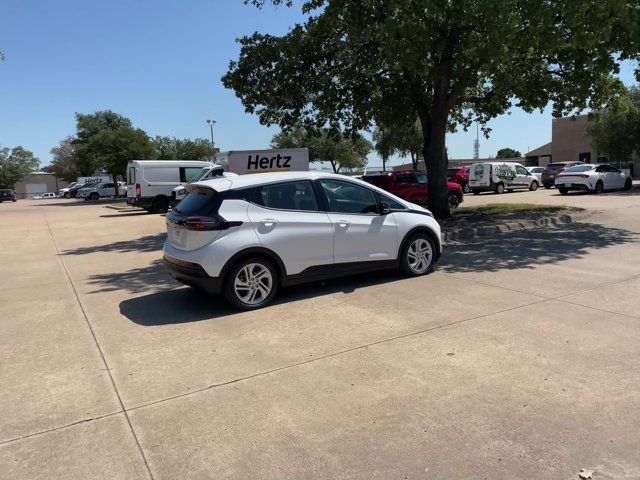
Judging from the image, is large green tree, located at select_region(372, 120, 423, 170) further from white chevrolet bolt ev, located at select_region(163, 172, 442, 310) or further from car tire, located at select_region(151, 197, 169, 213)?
white chevrolet bolt ev, located at select_region(163, 172, 442, 310)

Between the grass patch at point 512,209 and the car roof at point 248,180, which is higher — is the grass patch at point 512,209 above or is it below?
below

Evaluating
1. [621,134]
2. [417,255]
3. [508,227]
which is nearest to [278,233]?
[417,255]

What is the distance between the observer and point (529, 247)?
10117 millimetres

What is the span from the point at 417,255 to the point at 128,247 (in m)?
7.73

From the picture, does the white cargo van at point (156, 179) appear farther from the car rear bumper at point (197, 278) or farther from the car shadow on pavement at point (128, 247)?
the car rear bumper at point (197, 278)

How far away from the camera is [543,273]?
7.62 metres

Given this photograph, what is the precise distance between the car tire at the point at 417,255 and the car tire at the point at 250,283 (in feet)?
6.95

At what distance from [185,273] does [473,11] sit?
7080mm

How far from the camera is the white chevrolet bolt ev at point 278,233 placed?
5961mm

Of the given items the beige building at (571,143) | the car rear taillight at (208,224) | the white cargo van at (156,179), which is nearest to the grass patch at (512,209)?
the car rear taillight at (208,224)

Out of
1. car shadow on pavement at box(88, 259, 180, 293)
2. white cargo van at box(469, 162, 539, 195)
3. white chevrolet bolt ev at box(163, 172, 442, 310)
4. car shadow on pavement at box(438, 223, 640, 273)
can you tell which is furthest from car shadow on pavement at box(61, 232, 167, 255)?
white cargo van at box(469, 162, 539, 195)

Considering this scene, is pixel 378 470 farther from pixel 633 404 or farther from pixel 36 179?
pixel 36 179

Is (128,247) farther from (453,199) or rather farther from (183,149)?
(183,149)

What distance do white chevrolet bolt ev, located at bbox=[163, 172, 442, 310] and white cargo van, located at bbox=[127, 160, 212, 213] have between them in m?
15.7
